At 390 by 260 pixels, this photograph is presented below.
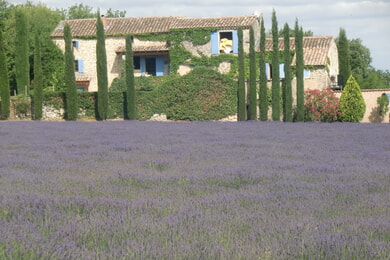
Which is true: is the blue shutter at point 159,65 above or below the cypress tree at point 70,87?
above

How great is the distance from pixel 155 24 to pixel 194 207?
124 feet

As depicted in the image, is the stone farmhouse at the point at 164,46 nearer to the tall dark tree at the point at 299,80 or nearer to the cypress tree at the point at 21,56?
the tall dark tree at the point at 299,80

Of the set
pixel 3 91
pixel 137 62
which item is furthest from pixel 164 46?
pixel 3 91

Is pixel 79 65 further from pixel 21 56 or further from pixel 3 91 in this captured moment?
pixel 3 91

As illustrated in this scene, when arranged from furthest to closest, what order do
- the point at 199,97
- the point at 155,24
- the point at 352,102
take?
1. the point at 155,24
2. the point at 199,97
3. the point at 352,102

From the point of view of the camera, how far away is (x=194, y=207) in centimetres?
522

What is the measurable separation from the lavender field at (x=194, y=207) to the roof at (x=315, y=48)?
2873cm

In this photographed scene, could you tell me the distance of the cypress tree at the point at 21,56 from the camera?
36875 millimetres

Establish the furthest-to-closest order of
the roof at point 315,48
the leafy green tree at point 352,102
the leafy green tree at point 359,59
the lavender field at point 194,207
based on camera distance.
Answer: the leafy green tree at point 359,59 → the roof at point 315,48 → the leafy green tree at point 352,102 → the lavender field at point 194,207

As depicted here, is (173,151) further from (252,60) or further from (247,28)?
(247,28)

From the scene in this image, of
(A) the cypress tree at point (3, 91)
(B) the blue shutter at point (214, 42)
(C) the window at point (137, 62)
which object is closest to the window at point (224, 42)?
(B) the blue shutter at point (214, 42)

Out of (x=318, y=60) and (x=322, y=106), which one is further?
(x=318, y=60)

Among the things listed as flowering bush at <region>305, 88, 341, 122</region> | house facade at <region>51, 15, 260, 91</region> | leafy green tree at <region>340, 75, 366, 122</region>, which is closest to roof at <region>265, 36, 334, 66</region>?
house facade at <region>51, 15, 260, 91</region>

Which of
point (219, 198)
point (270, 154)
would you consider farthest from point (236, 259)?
point (270, 154)
